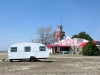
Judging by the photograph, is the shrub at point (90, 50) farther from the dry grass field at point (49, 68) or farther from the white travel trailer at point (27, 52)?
the dry grass field at point (49, 68)

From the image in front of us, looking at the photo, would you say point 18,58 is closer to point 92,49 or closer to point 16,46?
point 16,46

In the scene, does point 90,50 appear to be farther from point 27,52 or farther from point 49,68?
point 49,68

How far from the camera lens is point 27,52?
96.4 ft

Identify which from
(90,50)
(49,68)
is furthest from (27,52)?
(90,50)

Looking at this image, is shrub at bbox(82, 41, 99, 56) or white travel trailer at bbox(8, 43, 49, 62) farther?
shrub at bbox(82, 41, 99, 56)

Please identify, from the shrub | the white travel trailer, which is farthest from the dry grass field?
the shrub

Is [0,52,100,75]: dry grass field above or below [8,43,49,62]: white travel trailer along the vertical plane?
below

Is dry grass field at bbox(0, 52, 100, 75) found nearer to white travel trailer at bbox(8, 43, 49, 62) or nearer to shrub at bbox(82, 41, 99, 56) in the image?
white travel trailer at bbox(8, 43, 49, 62)

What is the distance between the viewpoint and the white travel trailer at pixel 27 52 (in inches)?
1147

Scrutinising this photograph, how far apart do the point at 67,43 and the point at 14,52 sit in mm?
50033

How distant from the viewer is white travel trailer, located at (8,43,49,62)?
95.6 ft

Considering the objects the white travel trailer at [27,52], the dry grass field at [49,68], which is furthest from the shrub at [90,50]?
the dry grass field at [49,68]

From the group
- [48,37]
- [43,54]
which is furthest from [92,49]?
[48,37]

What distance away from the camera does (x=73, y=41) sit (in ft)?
249
